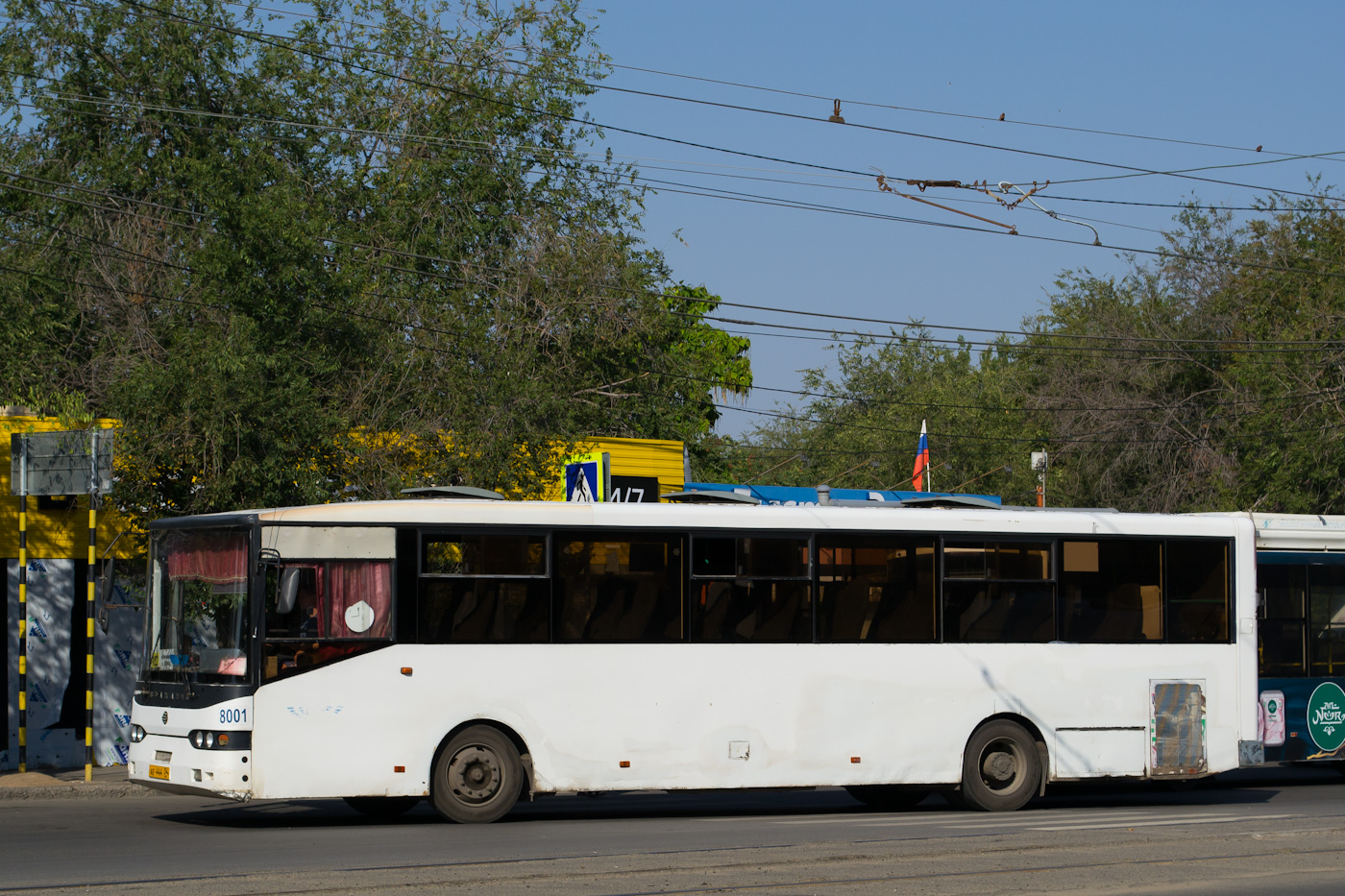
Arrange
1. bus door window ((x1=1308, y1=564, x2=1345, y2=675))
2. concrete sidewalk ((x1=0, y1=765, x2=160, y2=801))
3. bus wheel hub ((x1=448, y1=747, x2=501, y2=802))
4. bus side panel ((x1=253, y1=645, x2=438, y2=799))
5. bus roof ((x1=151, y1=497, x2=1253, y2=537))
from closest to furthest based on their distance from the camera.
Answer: bus side panel ((x1=253, y1=645, x2=438, y2=799)) → bus roof ((x1=151, y1=497, x2=1253, y2=537)) → bus wheel hub ((x1=448, y1=747, x2=501, y2=802)) → concrete sidewalk ((x1=0, y1=765, x2=160, y2=801)) → bus door window ((x1=1308, y1=564, x2=1345, y2=675))

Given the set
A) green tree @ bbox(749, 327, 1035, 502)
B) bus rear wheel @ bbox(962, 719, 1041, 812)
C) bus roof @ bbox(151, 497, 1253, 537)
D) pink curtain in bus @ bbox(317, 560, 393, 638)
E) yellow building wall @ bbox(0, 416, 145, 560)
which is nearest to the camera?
pink curtain in bus @ bbox(317, 560, 393, 638)

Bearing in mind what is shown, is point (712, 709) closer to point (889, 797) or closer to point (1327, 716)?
point (889, 797)

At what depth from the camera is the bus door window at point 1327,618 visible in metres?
16.5

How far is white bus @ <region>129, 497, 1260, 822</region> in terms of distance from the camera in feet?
40.1

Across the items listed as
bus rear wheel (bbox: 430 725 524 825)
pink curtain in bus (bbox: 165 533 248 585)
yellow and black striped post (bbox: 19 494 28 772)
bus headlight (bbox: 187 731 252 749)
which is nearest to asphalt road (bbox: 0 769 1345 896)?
bus rear wheel (bbox: 430 725 524 825)

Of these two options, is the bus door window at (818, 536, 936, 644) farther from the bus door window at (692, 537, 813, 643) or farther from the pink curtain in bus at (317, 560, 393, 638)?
the pink curtain in bus at (317, 560, 393, 638)

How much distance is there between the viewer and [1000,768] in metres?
14.4

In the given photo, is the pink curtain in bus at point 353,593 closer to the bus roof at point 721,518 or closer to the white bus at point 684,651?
the white bus at point 684,651

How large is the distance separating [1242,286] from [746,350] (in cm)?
2656

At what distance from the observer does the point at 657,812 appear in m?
14.2

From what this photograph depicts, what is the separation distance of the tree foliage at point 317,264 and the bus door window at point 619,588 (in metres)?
5.15

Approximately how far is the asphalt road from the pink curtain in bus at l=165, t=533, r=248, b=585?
2.11 meters

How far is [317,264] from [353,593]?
7.40 meters

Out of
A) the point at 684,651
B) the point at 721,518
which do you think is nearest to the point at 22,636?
the point at 684,651
